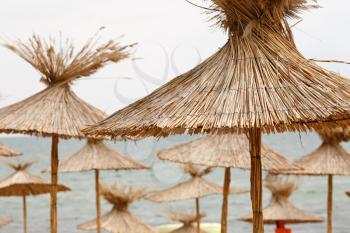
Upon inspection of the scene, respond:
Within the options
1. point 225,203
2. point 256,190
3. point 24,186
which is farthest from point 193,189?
point 256,190

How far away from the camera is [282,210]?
11.6m

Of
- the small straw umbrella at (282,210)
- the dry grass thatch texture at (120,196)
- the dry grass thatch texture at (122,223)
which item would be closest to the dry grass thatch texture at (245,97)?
the dry grass thatch texture at (122,223)

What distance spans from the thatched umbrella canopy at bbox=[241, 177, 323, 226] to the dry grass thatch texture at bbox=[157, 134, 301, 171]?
13.1 ft

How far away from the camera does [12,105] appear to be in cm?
683

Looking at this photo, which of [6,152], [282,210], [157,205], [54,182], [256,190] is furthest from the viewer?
[157,205]

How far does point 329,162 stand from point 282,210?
2474 mm

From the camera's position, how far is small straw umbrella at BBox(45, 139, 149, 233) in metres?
10.6

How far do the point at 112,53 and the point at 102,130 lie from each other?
7.33 feet

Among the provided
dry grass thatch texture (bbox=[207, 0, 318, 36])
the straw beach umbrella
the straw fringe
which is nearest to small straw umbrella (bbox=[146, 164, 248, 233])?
the straw fringe

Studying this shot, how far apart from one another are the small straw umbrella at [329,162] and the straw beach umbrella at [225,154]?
170 centimetres

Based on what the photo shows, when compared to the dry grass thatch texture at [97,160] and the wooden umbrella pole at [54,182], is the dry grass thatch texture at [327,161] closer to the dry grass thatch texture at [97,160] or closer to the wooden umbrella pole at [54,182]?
the dry grass thatch texture at [97,160]

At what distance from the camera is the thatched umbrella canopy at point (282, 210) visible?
450 inches

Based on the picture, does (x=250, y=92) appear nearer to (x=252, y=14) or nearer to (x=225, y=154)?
(x=252, y=14)

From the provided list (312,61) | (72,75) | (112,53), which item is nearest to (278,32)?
(312,61)
